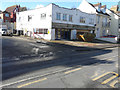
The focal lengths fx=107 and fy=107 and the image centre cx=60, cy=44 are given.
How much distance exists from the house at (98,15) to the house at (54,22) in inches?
115

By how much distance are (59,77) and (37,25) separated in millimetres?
22764

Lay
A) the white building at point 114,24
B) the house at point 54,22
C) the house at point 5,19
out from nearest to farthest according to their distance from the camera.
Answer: the house at point 54,22 → the white building at point 114,24 → the house at point 5,19

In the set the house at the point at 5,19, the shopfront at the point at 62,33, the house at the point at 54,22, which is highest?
the house at the point at 5,19

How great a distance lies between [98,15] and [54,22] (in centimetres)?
1749

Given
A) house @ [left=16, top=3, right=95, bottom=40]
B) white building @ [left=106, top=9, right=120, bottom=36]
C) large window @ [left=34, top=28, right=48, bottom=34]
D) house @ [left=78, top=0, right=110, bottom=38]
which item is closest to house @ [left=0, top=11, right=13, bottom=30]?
house @ [left=16, top=3, right=95, bottom=40]

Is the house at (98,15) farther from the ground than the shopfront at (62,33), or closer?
farther from the ground

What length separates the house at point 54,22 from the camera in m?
23.6

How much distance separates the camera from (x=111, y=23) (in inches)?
1631

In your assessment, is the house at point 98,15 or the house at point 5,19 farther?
the house at point 5,19

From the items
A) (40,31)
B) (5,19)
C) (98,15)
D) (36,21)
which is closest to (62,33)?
(40,31)

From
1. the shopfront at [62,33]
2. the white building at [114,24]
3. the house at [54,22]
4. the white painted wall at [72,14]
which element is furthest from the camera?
the white building at [114,24]

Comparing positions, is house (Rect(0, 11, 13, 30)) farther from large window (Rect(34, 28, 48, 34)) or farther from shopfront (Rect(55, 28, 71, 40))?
shopfront (Rect(55, 28, 71, 40))

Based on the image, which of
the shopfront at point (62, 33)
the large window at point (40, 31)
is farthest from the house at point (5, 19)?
the shopfront at point (62, 33)

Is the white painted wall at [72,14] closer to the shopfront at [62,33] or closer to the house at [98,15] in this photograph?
the shopfront at [62,33]
